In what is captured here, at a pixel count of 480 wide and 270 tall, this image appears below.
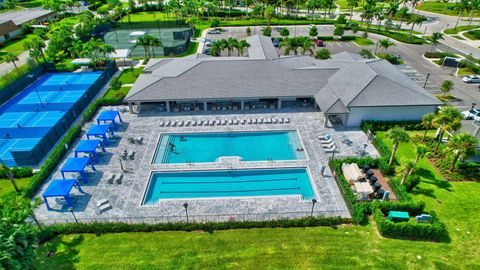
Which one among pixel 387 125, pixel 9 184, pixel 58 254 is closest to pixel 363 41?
pixel 387 125

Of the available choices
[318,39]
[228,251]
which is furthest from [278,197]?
[318,39]

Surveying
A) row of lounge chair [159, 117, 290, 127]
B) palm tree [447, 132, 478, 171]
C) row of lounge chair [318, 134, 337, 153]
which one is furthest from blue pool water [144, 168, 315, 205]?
palm tree [447, 132, 478, 171]

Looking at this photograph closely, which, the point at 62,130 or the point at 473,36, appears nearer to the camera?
the point at 62,130

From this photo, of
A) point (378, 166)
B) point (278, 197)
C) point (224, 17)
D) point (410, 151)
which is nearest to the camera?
point (278, 197)

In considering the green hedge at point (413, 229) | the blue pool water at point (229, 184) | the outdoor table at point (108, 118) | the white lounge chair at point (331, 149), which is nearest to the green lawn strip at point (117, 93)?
the outdoor table at point (108, 118)

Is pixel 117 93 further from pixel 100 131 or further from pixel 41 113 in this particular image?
pixel 100 131

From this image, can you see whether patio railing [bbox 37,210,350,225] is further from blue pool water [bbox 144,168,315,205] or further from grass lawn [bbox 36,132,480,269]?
blue pool water [bbox 144,168,315,205]

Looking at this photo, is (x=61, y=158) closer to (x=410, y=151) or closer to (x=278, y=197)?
(x=278, y=197)
